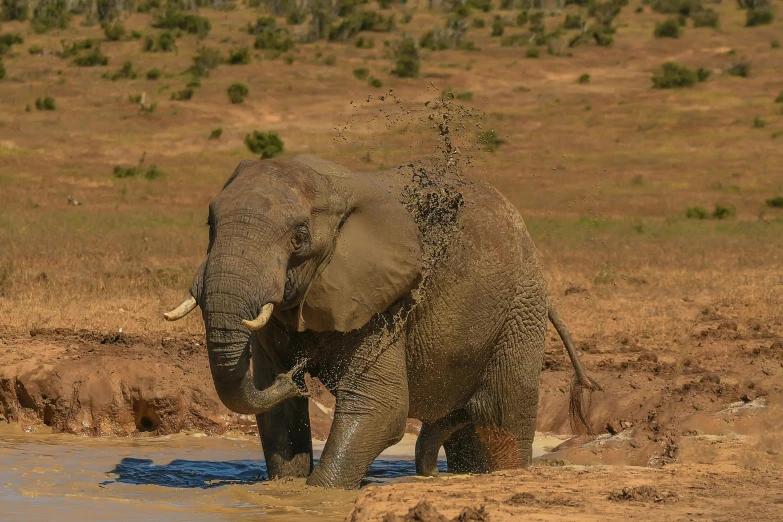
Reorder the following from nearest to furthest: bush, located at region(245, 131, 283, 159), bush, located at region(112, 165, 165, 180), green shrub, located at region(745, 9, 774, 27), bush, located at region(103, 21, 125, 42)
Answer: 1. bush, located at region(112, 165, 165, 180)
2. bush, located at region(245, 131, 283, 159)
3. bush, located at region(103, 21, 125, 42)
4. green shrub, located at region(745, 9, 774, 27)

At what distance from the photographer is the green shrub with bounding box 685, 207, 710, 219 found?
2608cm

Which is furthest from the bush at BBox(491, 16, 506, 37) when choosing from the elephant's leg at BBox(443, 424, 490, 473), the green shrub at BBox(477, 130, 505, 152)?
the elephant's leg at BBox(443, 424, 490, 473)

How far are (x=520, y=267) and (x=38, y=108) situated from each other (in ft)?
96.3

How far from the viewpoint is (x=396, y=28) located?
54906 millimetres

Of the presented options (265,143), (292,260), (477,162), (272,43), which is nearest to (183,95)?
(265,143)

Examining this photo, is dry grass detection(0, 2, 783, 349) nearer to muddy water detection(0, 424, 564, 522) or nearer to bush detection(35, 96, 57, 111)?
bush detection(35, 96, 57, 111)

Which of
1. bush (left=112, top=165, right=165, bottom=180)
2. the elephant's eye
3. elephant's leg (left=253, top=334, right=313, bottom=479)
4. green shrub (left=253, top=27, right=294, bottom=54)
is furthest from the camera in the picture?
green shrub (left=253, top=27, right=294, bottom=54)

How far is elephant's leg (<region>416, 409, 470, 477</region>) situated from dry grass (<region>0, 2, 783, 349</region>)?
5.99ft

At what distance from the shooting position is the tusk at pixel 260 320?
5859mm

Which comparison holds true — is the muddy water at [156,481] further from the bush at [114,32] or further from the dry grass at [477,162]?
the bush at [114,32]

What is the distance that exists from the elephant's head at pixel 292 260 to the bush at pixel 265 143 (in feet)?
81.1

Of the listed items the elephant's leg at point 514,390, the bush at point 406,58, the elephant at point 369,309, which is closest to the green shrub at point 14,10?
the bush at point 406,58

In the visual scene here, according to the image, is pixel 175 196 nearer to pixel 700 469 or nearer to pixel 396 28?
pixel 700 469

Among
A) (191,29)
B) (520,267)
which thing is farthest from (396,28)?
(520,267)
